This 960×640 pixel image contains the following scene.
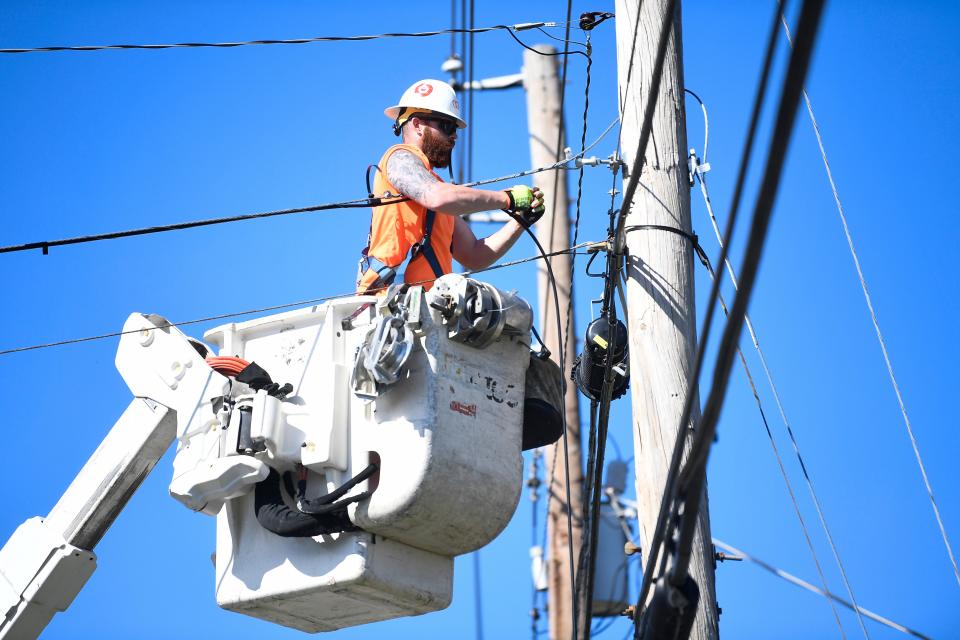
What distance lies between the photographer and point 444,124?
290 inches

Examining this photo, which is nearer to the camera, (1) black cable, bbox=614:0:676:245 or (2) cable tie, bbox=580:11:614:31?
(1) black cable, bbox=614:0:676:245

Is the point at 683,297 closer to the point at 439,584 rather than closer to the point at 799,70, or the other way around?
the point at 439,584

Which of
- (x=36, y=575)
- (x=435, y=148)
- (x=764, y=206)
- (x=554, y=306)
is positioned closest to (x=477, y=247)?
(x=435, y=148)

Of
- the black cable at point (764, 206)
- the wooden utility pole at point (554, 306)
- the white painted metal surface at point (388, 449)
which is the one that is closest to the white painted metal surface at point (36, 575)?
the white painted metal surface at point (388, 449)

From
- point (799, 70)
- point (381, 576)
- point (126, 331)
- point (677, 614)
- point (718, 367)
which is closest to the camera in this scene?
point (799, 70)

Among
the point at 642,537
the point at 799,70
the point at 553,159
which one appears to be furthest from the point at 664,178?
the point at 553,159

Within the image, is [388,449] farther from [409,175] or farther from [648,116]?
[648,116]

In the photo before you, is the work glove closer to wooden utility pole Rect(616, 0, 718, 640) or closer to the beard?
wooden utility pole Rect(616, 0, 718, 640)

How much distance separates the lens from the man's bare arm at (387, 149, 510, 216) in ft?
21.9

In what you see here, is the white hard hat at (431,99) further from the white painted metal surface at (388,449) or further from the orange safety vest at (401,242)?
the white painted metal surface at (388,449)

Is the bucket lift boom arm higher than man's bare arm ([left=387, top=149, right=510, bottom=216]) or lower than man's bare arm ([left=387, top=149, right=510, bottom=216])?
lower

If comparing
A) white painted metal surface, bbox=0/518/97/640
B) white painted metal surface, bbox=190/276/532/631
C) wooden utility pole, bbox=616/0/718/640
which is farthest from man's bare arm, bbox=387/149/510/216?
white painted metal surface, bbox=0/518/97/640

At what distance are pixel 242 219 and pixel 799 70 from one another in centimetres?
433

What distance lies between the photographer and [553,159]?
552 inches
